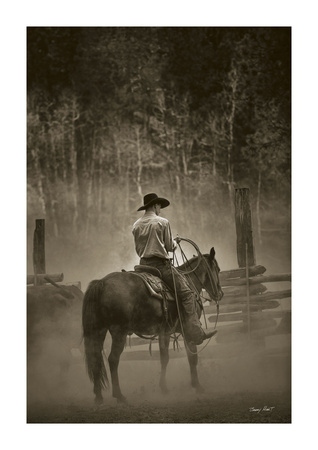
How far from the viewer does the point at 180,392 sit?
939 centimetres

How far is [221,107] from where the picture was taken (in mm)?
9938

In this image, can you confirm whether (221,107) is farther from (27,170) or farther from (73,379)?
(73,379)

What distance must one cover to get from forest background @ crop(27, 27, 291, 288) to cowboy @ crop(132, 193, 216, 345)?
36cm

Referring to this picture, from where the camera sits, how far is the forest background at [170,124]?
32.1 ft

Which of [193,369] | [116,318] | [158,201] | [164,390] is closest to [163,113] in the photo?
Result: [158,201]

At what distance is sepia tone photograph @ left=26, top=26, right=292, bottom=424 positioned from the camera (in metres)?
9.41

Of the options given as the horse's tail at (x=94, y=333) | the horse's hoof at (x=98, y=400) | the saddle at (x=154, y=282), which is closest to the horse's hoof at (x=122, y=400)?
the horse's hoof at (x=98, y=400)

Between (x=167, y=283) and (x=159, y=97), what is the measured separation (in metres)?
2.59

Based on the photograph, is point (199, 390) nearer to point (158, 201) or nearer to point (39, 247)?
point (158, 201)

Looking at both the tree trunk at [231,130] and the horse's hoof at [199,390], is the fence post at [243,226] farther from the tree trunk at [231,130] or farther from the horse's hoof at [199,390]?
the horse's hoof at [199,390]

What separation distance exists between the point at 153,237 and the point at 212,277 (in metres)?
0.97

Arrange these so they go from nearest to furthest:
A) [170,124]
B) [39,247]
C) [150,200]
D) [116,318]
→ [116,318] < [150,200] < [39,247] < [170,124]

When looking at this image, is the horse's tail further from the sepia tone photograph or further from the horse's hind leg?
the sepia tone photograph

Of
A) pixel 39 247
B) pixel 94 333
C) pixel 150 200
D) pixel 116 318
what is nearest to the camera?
pixel 116 318
